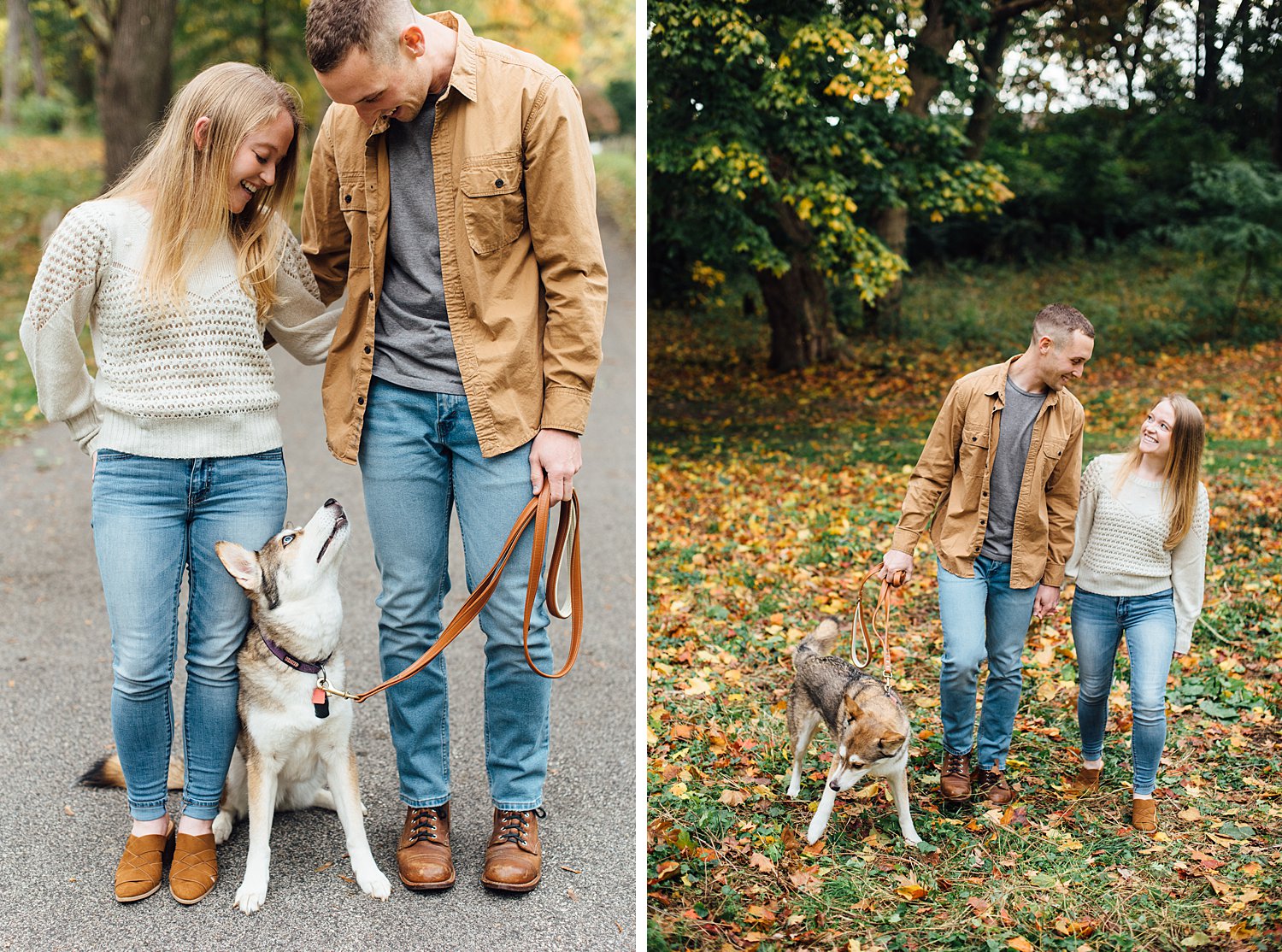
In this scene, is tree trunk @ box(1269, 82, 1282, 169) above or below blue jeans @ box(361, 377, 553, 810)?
above

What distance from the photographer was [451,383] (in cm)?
310

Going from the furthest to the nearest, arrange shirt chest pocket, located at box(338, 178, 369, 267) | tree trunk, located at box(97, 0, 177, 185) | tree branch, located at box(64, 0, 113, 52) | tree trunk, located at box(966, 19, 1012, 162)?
tree trunk, located at box(966, 19, 1012, 162), tree branch, located at box(64, 0, 113, 52), tree trunk, located at box(97, 0, 177, 185), shirt chest pocket, located at box(338, 178, 369, 267)

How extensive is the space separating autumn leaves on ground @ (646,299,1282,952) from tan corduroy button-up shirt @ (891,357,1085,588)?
97cm

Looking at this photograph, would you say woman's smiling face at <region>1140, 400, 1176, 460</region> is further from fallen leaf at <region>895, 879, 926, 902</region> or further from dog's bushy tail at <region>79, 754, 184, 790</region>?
dog's bushy tail at <region>79, 754, 184, 790</region>

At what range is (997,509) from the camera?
393 centimetres

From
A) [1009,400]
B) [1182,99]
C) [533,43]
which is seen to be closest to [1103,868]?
[1009,400]

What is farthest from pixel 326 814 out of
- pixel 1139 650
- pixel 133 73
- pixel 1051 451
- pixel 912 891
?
pixel 133 73

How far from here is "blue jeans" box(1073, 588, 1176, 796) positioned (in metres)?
3.88

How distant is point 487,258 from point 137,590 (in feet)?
4.65

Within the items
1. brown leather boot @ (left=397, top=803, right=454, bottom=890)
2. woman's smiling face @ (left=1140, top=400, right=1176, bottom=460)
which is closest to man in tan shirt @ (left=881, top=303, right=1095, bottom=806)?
woman's smiling face @ (left=1140, top=400, right=1176, bottom=460)

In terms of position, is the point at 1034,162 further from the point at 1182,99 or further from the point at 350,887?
the point at 350,887

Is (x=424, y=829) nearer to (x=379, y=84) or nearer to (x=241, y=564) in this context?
(x=241, y=564)

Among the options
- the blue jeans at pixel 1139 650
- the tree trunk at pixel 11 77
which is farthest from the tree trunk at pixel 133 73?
the tree trunk at pixel 11 77

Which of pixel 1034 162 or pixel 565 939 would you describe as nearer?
pixel 565 939
